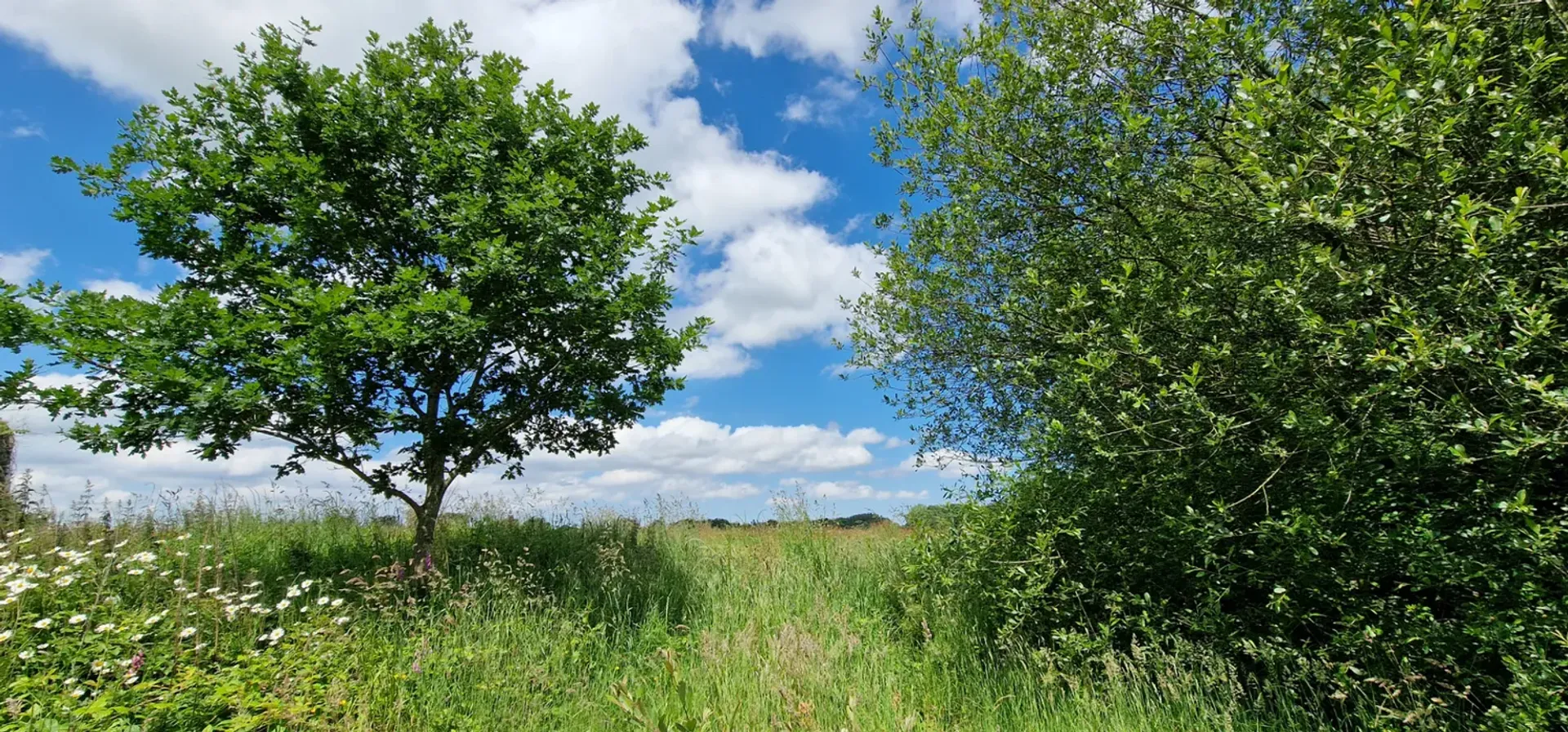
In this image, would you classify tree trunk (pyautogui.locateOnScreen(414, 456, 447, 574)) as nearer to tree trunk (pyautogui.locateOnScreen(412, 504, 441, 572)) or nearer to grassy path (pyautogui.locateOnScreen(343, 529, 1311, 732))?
tree trunk (pyautogui.locateOnScreen(412, 504, 441, 572))

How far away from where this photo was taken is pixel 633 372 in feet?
22.8

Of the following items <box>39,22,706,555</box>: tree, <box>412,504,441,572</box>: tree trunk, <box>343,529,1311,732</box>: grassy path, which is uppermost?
<box>39,22,706,555</box>: tree

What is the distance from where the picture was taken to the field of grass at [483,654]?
421 centimetres

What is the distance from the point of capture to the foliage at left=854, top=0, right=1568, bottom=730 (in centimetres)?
349

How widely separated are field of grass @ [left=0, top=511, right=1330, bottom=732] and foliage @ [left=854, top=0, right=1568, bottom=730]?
29.4 inches

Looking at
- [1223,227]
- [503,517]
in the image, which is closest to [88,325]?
[503,517]

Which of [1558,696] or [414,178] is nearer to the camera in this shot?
[1558,696]

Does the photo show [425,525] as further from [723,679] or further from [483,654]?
[723,679]

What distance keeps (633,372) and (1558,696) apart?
662cm

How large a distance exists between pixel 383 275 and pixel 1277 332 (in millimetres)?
7574

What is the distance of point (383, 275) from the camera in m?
6.63

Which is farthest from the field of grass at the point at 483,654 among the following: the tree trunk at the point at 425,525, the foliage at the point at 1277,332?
the foliage at the point at 1277,332

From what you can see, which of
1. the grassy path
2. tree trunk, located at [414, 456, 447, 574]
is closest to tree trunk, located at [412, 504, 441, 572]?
tree trunk, located at [414, 456, 447, 574]

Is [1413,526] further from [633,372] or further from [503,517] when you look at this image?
[503,517]
